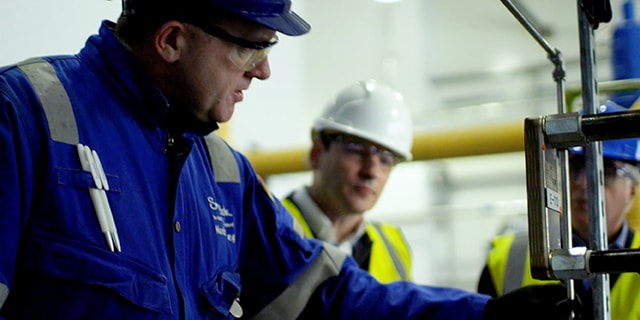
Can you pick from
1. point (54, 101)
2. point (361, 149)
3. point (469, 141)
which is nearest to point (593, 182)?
point (54, 101)

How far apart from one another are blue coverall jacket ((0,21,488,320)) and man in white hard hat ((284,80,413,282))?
0.79m

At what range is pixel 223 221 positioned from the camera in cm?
176

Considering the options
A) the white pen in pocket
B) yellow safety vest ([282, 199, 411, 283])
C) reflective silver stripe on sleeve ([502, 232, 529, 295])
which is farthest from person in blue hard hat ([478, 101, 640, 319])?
the white pen in pocket

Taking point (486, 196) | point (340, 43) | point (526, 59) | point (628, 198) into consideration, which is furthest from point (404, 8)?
point (628, 198)

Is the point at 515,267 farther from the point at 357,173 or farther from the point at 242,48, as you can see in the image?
the point at 242,48

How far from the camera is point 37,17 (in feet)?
6.47

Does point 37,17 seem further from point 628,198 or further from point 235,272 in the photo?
point 628,198

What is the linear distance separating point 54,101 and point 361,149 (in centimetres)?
156

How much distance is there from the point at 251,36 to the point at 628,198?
4.14ft

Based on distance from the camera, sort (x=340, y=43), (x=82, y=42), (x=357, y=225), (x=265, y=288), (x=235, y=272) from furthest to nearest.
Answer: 1. (x=340, y=43)
2. (x=357, y=225)
3. (x=82, y=42)
4. (x=265, y=288)
5. (x=235, y=272)

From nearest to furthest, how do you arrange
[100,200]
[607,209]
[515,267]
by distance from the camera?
[100,200] < [607,209] < [515,267]

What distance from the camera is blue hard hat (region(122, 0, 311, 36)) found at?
Answer: 62.5 inches

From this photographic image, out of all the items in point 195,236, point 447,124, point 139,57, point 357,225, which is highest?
point 139,57

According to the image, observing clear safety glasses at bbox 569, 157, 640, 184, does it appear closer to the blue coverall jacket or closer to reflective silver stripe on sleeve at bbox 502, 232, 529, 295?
reflective silver stripe on sleeve at bbox 502, 232, 529, 295
